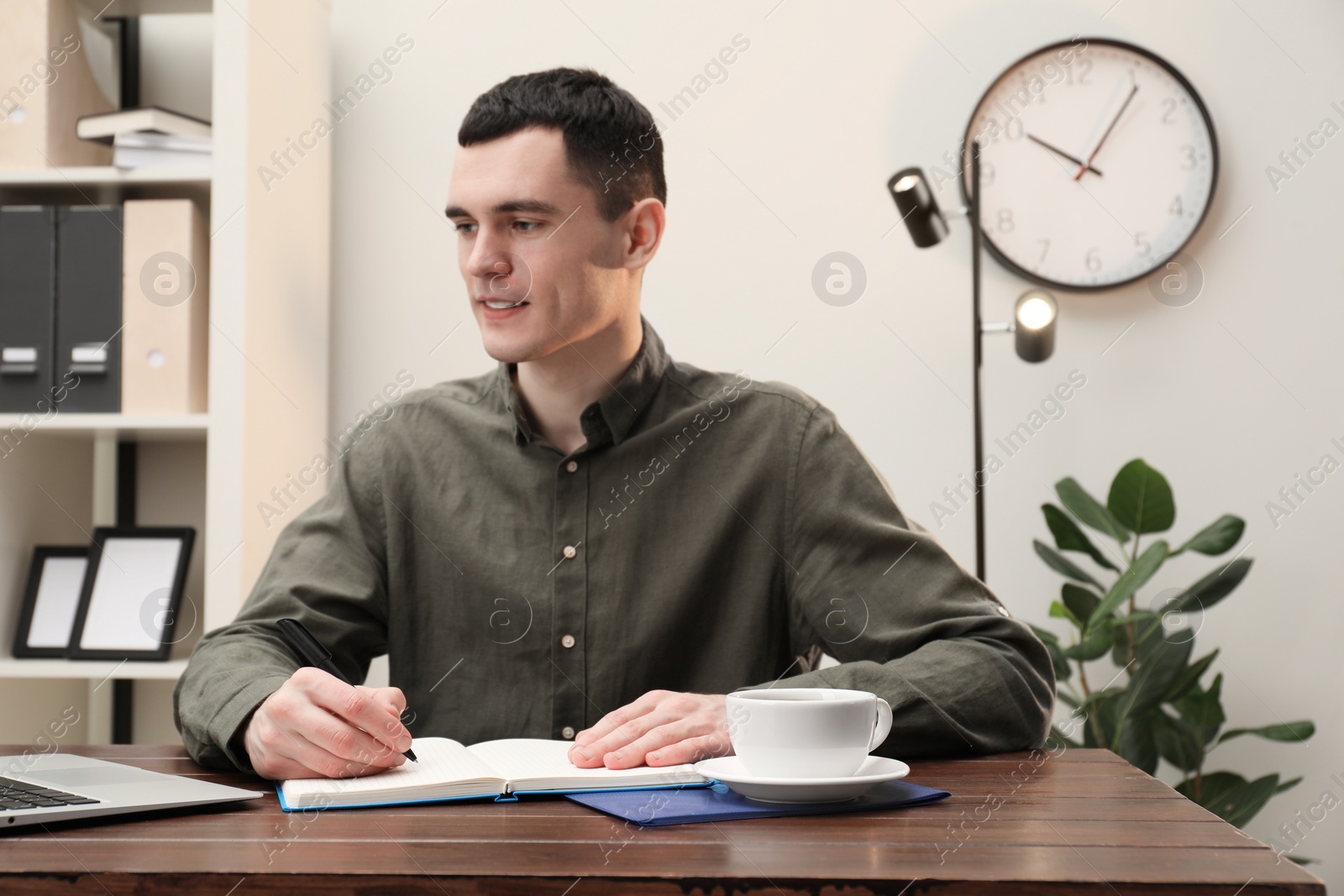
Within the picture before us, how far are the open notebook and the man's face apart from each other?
556mm

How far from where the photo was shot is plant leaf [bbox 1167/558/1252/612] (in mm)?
1970

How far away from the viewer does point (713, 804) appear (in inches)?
29.9

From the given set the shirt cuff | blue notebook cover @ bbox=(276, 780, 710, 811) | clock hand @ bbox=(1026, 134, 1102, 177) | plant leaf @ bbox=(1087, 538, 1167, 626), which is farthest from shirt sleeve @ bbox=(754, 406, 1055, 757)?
clock hand @ bbox=(1026, 134, 1102, 177)

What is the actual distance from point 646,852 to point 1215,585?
5.39ft

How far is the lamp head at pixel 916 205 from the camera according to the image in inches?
75.6

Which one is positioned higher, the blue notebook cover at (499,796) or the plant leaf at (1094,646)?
the blue notebook cover at (499,796)

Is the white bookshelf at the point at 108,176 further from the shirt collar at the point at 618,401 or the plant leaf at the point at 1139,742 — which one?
the plant leaf at the point at 1139,742

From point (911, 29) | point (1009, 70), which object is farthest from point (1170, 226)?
point (911, 29)

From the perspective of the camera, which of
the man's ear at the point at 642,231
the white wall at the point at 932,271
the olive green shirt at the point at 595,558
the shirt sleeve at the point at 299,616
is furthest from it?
the white wall at the point at 932,271

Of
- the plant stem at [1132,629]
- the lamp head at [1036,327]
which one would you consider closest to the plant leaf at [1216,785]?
the plant stem at [1132,629]

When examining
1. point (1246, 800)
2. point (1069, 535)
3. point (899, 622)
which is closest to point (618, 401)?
point (899, 622)

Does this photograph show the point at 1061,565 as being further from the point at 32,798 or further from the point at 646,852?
the point at 32,798

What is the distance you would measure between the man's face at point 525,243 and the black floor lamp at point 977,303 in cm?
78

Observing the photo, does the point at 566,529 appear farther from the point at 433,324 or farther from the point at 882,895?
the point at 433,324
